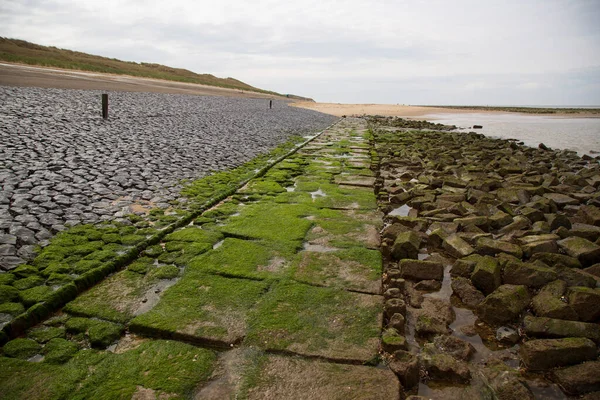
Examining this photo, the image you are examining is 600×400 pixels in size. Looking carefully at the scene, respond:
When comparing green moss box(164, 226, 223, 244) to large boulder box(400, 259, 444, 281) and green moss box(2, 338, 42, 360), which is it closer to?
green moss box(2, 338, 42, 360)

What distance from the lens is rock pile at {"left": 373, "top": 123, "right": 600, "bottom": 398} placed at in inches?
111

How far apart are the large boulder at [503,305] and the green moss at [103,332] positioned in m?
3.15

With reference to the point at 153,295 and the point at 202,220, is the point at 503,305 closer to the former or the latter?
the point at 153,295

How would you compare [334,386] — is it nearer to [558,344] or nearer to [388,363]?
[388,363]

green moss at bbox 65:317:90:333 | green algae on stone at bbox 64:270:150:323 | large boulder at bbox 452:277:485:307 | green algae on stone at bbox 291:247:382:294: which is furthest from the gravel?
large boulder at bbox 452:277:485:307

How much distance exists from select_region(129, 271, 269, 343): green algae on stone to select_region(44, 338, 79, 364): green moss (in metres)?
0.42

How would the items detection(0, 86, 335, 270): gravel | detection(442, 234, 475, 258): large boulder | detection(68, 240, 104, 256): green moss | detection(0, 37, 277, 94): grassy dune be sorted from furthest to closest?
detection(0, 37, 277, 94): grassy dune → detection(0, 86, 335, 270): gravel → detection(442, 234, 475, 258): large boulder → detection(68, 240, 104, 256): green moss

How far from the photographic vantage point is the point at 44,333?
113 inches

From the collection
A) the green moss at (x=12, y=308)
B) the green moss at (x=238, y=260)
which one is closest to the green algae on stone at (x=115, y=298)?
the green moss at (x=12, y=308)

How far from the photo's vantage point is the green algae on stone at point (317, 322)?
2867mm

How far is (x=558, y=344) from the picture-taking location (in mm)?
2910

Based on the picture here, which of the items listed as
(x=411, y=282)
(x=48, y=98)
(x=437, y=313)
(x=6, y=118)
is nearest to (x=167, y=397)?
(x=437, y=313)

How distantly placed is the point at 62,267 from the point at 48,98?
1564 cm

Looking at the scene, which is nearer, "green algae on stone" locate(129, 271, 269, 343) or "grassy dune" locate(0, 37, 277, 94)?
"green algae on stone" locate(129, 271, 269, 343)
